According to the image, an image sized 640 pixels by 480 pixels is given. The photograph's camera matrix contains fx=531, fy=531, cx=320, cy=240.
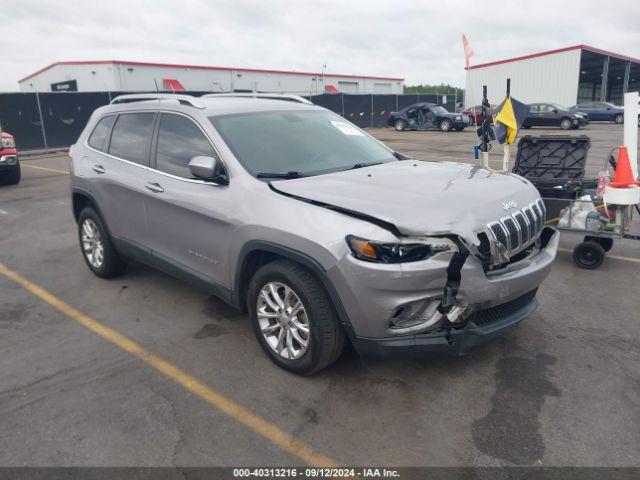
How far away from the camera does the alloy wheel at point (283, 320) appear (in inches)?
134

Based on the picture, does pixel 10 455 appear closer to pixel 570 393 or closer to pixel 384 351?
pixel 384 351

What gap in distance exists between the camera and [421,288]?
298cm

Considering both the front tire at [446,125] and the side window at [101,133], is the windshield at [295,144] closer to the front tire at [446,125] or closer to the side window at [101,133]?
the side window at [101,133]

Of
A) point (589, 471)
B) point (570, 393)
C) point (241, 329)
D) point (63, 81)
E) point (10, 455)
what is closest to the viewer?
point (589, 471)

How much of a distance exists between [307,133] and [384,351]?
81.1 inches

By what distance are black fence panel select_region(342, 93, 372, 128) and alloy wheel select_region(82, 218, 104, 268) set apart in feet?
89.3

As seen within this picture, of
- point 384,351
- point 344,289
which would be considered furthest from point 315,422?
point 344,289

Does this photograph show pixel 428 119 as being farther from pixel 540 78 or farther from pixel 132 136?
pixel 132 136

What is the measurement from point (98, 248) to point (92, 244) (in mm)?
156

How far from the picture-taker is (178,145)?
14.0 ft

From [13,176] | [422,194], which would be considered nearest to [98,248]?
[422,194]

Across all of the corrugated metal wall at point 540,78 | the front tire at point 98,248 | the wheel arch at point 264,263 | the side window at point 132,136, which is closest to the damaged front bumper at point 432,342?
the wheel arch at point 264,263

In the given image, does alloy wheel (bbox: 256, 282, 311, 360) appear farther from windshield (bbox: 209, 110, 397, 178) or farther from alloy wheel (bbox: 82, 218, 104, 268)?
alloy wheel (bbox: 82, 218, 104, 268)

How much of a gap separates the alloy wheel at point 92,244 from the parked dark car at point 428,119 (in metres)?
23.7
